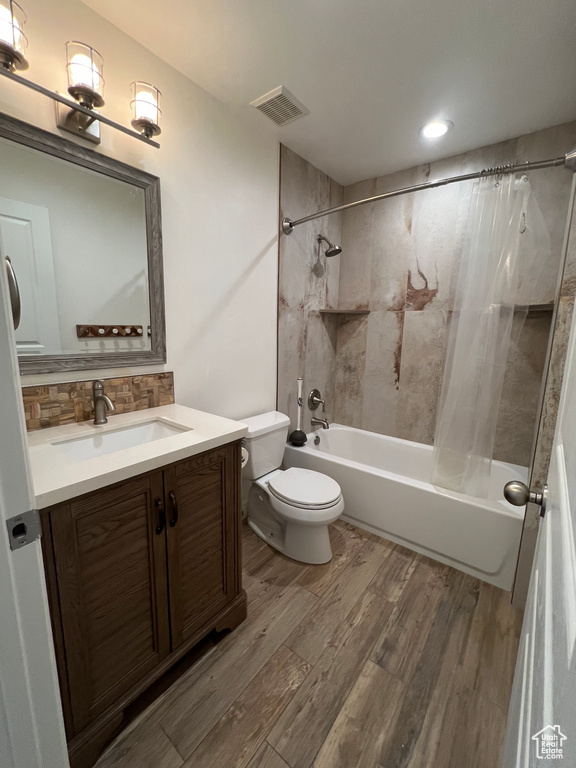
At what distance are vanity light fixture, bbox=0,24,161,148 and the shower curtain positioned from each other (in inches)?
69.9

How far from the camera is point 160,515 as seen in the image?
107 centimetres

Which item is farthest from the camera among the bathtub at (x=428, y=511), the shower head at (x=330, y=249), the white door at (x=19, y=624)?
the shower head at (x=330, y=249)

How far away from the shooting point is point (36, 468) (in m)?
0.91

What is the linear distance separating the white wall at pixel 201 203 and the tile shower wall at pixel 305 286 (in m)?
0.11

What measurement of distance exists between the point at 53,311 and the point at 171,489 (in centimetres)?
85

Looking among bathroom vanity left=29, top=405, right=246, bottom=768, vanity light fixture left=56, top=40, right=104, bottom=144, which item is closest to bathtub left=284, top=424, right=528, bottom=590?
bathroom vanity left=29, top=405, right=246, bottom=768

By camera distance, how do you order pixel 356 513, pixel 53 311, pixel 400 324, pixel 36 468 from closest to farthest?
pixel 36 468 → pixel 53 311 → pixel 356 513 → pixel 400 324

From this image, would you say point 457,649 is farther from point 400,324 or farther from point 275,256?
point 275,256

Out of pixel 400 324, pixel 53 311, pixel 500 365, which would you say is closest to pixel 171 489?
pixel 53 311

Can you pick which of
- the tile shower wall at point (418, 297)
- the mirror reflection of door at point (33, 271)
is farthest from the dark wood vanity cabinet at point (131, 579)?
the tile shower wall at point (418, 297)

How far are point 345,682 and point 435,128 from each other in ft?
9.18

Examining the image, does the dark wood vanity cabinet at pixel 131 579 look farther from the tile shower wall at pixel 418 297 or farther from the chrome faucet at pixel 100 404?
the tile shower wall at pixel 418 297

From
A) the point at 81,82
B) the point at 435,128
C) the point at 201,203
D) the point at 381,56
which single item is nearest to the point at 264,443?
the point at 201,203

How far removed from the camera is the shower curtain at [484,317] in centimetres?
182
